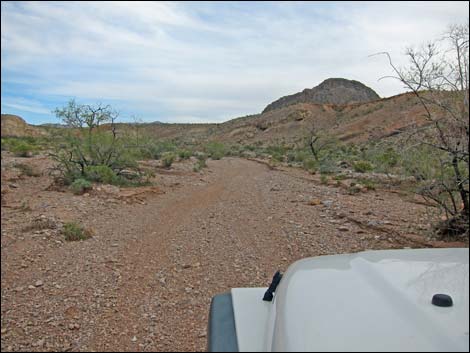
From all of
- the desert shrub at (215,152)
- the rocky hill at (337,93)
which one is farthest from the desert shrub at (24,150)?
the rocky hill at (337,93)

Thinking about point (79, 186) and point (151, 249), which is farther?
point (79, 186)

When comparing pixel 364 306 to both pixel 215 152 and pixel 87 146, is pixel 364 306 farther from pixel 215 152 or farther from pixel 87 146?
pixel 215 152

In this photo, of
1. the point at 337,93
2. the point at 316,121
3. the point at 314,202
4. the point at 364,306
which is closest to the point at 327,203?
the point at 314,202

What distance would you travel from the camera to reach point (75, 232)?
698 cm

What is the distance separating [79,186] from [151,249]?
17.0 feet

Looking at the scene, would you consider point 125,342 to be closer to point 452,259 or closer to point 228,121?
point 452,259

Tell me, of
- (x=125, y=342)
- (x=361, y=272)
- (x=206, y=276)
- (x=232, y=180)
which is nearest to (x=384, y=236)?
(x=206, y=276)

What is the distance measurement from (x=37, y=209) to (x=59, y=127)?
5991mm

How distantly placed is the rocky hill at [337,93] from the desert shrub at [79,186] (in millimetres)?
77415

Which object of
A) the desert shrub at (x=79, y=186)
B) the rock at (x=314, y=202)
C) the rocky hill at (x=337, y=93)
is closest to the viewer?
the rock at (x=314, y=202)

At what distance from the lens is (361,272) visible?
6.66 feet

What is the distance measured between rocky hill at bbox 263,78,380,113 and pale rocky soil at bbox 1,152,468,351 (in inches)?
3068

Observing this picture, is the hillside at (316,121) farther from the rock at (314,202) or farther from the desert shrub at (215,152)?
the rock at (314,202)

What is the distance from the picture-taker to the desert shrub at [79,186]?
35.9ft
